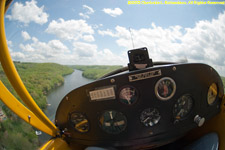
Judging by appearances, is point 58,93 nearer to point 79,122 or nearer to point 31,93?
point 31,93

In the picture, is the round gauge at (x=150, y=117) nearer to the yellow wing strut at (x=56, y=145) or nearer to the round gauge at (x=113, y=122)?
the round gauge at (x=113, y=122)

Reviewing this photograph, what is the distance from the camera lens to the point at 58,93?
1.45m

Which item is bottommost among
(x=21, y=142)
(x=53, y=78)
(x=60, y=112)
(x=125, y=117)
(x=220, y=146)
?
(x=220, y=146)

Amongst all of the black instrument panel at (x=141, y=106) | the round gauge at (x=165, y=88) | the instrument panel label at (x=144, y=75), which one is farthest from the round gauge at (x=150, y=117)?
the instrument panel label at (x=144, y=75)

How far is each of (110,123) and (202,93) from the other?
0.89m

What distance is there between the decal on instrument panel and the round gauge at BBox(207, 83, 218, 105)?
963 mm

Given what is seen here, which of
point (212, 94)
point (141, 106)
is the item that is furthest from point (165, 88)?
point (212, 94)

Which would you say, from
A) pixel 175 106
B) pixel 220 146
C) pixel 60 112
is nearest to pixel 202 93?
pixel 175 106

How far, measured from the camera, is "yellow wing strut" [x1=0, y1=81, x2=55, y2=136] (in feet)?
3.28

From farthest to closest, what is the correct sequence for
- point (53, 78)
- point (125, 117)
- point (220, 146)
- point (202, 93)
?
point (53, 78), point (202, 93), point (125, 117), point (220, 146)

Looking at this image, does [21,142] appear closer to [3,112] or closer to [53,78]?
[3,112]

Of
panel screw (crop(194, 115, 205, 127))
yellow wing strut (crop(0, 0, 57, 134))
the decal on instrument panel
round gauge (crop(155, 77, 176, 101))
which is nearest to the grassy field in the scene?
the decal on instrument panel

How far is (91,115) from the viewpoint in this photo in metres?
1.31

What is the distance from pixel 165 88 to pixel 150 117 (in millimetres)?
303
